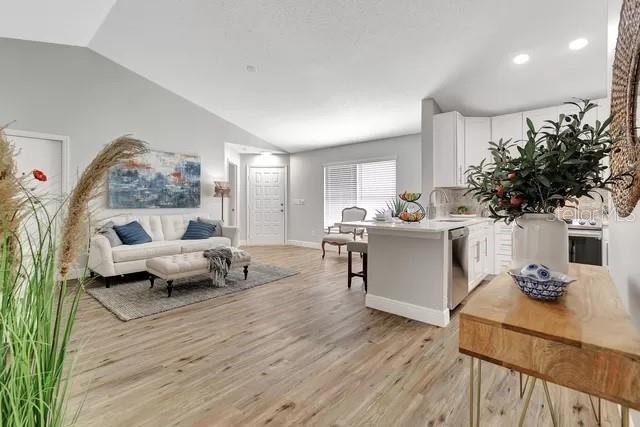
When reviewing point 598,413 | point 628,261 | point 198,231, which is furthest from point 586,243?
point 198,231

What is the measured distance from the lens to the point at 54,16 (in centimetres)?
351

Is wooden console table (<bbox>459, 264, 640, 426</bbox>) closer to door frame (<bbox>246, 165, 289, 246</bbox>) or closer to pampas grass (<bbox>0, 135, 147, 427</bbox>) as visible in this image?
pampas grass (<bbox>0, 135, 147, 427</bbox>)

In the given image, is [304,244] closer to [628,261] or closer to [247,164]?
[247,164]

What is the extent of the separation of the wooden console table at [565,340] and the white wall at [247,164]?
23.0 feet

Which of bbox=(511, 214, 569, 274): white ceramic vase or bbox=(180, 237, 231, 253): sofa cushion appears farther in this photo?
bbox=(180, 237, 231, 253): sofa cushion

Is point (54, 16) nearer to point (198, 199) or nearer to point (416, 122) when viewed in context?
point (198, 199)

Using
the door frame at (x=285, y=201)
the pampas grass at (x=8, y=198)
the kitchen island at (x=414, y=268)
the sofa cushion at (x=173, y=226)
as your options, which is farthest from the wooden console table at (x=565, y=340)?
the door frame at (x=285, y=201)

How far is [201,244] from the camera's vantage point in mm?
4691

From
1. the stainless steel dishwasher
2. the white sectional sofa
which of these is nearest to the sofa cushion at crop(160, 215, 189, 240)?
the white sectional sofa

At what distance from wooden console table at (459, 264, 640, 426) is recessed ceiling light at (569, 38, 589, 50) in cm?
331

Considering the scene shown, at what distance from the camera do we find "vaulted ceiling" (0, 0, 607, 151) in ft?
9.55

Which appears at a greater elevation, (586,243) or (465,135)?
(465,135)

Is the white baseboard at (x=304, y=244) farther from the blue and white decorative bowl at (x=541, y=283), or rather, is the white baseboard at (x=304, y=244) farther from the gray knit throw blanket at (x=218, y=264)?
the blue and white decorative bowl at (x=541, y=283)

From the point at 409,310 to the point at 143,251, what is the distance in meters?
3.56
